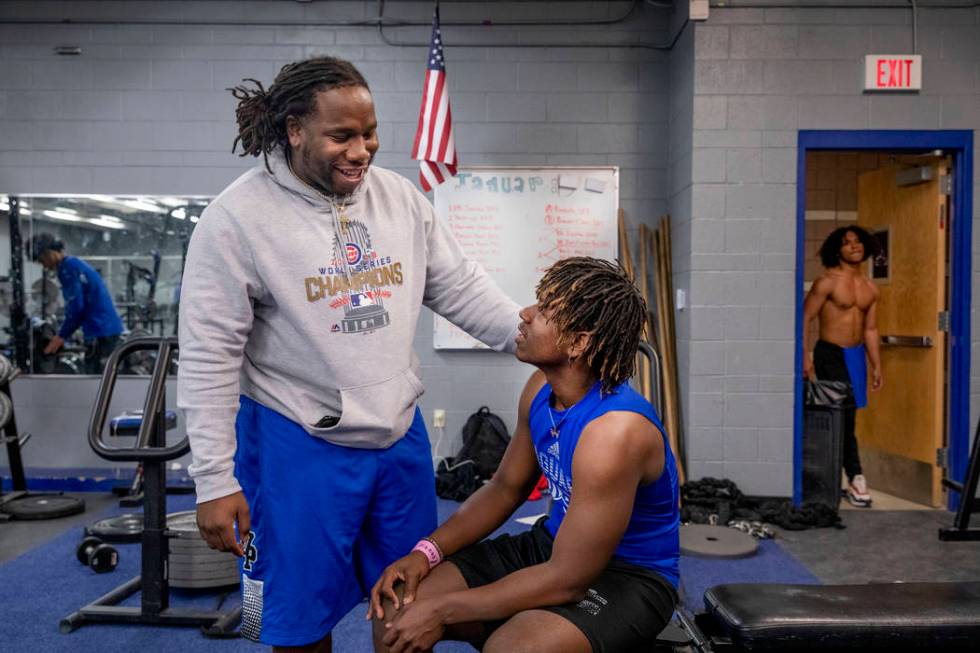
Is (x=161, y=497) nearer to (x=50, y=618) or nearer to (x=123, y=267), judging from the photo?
(x=50, y=618)

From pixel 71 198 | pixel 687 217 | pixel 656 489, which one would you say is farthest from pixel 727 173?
pixel 71 198

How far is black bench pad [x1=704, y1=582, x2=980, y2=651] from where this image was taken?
4.60 feet

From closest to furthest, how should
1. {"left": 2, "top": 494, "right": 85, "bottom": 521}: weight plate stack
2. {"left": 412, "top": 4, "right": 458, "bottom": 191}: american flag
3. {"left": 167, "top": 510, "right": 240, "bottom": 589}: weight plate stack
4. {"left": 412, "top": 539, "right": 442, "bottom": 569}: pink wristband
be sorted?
{"left": 412, "top": 539, "right": 442, "bottom": 569}: pink wristband
{"left": 167, "top": 510, "right": 240, "bottom": 589}: weight plate stack
{"left": 2, "top": 494, "right": 85, "bottom": 521}: weight plate stack
{"left": 412, "top": 4, "right": 458, "bottom": 191}: american flag

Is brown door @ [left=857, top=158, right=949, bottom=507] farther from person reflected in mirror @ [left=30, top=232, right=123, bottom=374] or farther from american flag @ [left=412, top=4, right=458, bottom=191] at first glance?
person reflected in mirror @ [left=30, top=232, right=123, bottom=374]

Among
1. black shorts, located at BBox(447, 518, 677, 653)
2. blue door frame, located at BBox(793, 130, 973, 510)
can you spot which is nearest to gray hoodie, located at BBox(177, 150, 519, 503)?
black shorts, located at BBox(447, 518, 677, 653)

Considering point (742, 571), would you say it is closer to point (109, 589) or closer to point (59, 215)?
point (109, 589)

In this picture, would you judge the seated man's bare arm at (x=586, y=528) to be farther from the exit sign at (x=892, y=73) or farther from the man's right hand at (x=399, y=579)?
the exit sign at (x=892, y=73)

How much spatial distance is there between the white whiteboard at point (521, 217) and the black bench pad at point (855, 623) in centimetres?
361

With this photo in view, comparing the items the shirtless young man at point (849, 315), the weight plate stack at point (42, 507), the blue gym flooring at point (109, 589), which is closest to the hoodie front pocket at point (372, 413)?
the blue gym flooring at point (109, 589)

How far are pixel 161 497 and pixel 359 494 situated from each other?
58.7 inches

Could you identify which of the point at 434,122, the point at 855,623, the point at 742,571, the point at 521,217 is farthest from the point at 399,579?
the point at 521,217

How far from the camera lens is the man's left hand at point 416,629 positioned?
1.42m

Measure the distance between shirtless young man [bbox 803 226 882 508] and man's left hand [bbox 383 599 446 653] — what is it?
149 inches

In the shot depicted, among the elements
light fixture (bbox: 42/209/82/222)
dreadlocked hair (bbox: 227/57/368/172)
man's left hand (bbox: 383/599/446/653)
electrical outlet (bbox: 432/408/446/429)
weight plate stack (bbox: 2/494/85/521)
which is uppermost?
light fixture (bbox: 42/209/82/222)
